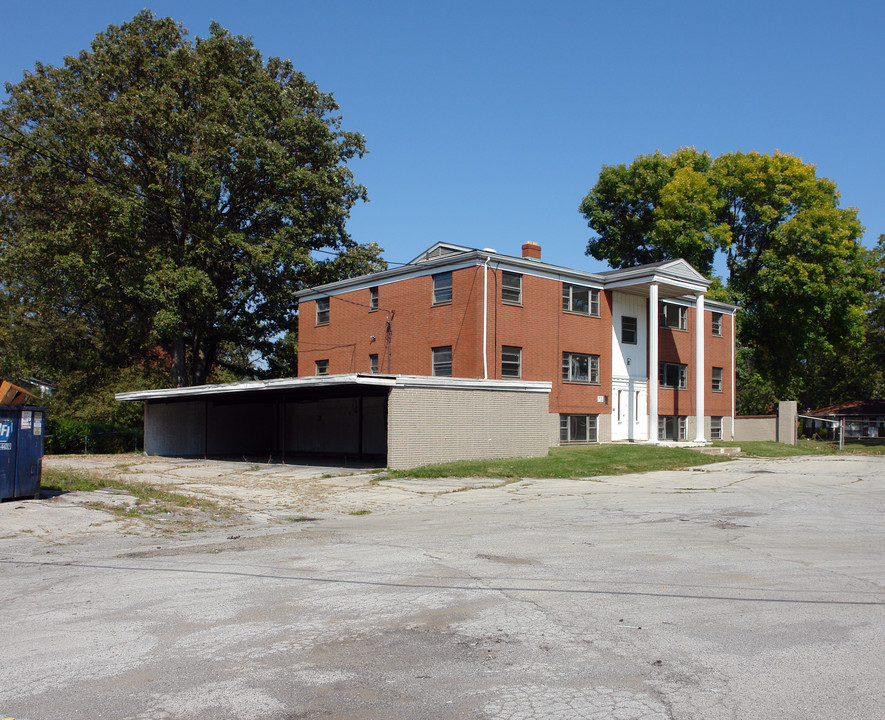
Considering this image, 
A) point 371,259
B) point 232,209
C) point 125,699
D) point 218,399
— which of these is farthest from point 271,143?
point 125,699

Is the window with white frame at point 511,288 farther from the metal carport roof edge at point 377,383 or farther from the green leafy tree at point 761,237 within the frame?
the green leafy tree at point 761,237

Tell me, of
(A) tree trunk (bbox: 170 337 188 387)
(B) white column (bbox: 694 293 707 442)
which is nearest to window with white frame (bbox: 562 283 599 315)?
(B) white column (bbox: 694 293 707 442)

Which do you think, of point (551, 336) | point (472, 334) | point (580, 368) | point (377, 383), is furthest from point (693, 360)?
point (377, 383)

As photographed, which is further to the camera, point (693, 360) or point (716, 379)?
point (716, 379)

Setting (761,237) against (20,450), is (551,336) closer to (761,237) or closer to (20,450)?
(20,450)

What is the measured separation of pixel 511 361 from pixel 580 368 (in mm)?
4336

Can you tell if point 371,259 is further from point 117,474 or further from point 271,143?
point 117,474

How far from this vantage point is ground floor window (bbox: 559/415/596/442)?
1288 inches

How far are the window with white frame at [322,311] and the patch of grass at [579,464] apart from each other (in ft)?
46.1

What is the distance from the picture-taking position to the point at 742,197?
48.4 meters

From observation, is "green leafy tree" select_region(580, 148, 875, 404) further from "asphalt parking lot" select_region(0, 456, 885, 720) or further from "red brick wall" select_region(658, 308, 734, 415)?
"asphalt parking lot" select_region(0, 456, 885, 720)

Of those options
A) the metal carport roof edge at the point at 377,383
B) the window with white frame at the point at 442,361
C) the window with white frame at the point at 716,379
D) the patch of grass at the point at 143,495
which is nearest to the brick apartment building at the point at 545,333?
the window with white frame at the point at 442,361

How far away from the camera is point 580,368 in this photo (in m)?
33.6

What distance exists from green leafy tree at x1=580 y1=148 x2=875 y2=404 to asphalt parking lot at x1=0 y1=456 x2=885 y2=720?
1335 inches
